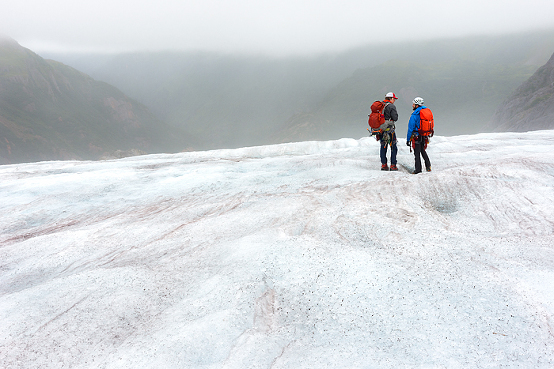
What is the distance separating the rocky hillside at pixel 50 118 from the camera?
13512 cm

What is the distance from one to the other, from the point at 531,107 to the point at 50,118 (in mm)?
199394

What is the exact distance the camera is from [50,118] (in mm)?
156250

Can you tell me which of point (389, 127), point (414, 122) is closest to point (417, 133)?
point (414, 122)

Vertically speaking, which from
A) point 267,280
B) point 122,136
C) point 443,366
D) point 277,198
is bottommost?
point 443,366

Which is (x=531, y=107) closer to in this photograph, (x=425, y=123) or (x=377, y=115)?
(x=425, y=123)

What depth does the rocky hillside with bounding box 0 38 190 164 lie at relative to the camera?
135 metres

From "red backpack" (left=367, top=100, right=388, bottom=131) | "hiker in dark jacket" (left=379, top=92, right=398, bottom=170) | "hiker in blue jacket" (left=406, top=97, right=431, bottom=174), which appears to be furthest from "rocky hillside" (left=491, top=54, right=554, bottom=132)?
"red backpack" (left=367, top=100, right=388, bottom=131)

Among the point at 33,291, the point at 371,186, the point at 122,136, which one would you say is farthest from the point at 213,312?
the point at 122,136

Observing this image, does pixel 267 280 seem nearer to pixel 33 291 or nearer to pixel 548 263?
pixel 33 291

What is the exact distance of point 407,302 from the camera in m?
3.98

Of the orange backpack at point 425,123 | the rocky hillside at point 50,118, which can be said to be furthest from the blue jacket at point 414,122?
the rocky hillside at point 50,118

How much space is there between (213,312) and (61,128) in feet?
617

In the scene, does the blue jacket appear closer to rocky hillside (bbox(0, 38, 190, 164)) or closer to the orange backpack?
the orange backpack

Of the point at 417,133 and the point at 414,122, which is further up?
the point at 414,122
